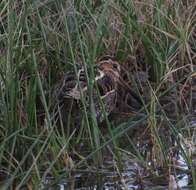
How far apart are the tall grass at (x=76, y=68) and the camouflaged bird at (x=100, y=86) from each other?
0.07 m

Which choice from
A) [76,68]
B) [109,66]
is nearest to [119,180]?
[76,68]

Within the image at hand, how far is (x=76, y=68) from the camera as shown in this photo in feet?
12.7

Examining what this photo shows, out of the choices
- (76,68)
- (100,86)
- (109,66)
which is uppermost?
(109,66)

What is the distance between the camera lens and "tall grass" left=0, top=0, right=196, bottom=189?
3.73 m

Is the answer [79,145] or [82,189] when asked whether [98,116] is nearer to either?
[79,145]

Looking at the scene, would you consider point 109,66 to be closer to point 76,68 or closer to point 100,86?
point 100,86

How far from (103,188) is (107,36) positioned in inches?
76.6

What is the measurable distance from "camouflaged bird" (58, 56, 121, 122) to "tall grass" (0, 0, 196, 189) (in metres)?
0.07

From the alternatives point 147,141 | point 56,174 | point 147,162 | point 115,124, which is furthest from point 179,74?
point 56,174

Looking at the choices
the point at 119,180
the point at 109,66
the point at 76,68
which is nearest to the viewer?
the point at 119,180

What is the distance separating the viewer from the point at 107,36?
5.42m

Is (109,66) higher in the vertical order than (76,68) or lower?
higher

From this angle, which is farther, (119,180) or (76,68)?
(76,68)

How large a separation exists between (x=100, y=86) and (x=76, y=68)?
127 cm
